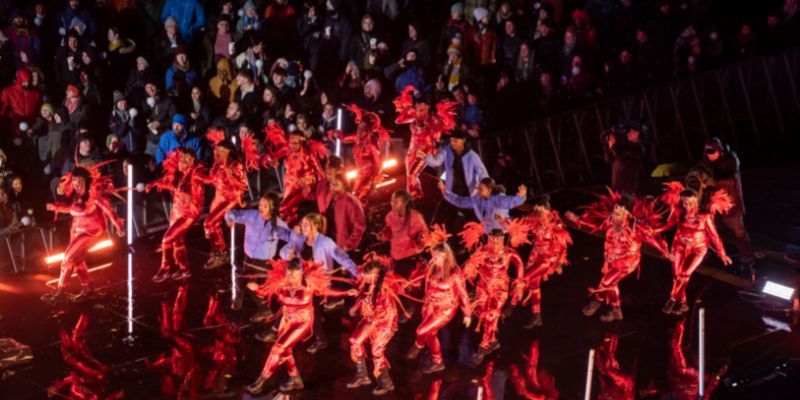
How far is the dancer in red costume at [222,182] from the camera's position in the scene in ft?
47.2

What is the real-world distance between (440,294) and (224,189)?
165 inches

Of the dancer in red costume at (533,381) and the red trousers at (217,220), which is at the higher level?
the red trousers at (217,220)

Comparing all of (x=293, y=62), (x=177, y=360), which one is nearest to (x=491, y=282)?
(x=177, y=360)

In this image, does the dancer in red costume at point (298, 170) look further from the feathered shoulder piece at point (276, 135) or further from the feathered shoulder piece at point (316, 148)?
the feathered shoulder piece at point (276, 135)

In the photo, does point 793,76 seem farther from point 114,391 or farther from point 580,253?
point 114,391

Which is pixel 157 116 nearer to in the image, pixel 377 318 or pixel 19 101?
pixel 19 101

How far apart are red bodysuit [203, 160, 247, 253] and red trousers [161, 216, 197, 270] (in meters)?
0.28

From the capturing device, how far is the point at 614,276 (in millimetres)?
12523

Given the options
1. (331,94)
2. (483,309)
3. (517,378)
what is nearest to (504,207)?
(483,309)

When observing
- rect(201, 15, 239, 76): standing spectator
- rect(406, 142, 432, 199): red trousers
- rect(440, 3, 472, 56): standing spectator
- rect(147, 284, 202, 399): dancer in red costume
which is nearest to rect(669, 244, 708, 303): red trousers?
rect(406, 142, 432, 199): red trousers

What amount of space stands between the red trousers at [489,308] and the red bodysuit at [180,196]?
424cm

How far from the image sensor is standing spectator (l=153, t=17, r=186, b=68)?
17.3 m

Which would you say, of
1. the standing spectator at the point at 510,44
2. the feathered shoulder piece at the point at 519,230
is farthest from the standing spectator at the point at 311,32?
the feathered shoulder piece at the point at 519,230

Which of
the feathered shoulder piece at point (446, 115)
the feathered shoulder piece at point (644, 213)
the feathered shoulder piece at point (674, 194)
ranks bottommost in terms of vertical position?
the feathered shoulder piece at point (644, 213)
